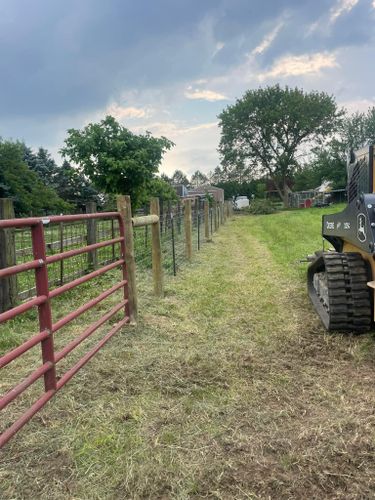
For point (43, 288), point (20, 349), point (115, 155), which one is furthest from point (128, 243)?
point (115, 155)

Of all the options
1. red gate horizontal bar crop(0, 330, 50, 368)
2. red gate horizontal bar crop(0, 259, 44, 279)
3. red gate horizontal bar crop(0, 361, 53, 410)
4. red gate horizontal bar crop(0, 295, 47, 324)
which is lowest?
red gate horizontal bar crop(0, 361, 53, 410)

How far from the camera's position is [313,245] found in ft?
38.4

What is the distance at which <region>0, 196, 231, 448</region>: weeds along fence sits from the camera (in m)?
2.81

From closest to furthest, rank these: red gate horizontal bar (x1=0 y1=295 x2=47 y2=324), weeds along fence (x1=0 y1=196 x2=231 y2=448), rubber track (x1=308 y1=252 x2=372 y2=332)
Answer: red gate horizontal bar (x1=0 y1=295 x2=47 y2=324) < weeds along fence (x1=0 y1=196 x2=231 y2=448) < rubber track (x1=308 y1=252 x2=372 y2=332)

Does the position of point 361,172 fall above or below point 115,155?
below

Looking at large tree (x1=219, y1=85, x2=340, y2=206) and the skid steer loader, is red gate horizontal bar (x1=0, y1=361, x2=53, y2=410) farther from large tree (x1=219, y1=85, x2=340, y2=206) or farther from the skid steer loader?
large tree (x1=219, y1=85, x2=340, y2=206)

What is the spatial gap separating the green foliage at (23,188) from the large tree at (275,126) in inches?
844

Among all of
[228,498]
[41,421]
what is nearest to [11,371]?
[41,421]

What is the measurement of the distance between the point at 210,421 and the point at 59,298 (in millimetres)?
3878

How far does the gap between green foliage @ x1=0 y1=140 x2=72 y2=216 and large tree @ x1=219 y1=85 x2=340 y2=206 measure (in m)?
21.4

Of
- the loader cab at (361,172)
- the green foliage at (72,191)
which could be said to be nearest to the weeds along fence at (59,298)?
the loader cab at (361,172)

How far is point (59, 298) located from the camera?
6.12 metres

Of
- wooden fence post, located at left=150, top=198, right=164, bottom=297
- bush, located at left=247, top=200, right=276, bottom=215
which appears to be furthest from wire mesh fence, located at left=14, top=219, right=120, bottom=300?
bush, located at left=247, top=200, right=276, bottom=215

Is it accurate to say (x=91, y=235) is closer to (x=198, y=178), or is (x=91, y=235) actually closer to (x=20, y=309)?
(x=20, y=309)
